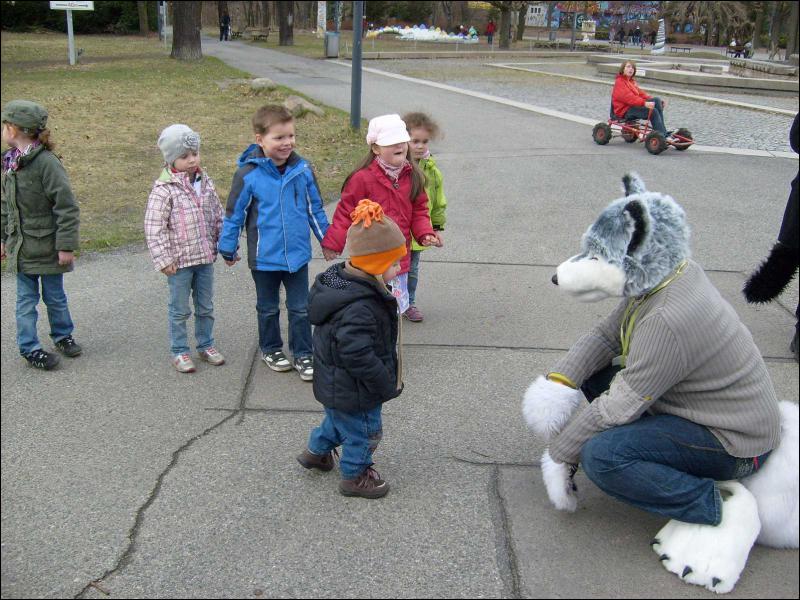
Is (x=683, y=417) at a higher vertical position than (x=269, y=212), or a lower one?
lower

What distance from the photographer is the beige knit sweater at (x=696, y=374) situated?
2.75 meters

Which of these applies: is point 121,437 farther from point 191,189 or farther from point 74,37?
point 74,37

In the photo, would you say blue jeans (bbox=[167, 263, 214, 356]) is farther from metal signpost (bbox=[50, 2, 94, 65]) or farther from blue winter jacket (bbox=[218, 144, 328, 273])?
metal signpost (bbox=[50, 2, 94, 65])

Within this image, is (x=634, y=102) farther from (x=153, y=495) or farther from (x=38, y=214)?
(x=153, y=495)

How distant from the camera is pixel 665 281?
2.85 m

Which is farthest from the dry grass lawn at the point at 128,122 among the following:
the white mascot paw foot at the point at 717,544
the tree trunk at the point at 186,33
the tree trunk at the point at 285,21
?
the tree trunk at the point at 285,21

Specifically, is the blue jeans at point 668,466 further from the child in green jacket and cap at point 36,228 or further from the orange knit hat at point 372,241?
the child in green jacket and cap at point 36,228

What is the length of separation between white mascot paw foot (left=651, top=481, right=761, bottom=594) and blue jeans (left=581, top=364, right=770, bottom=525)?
42mm

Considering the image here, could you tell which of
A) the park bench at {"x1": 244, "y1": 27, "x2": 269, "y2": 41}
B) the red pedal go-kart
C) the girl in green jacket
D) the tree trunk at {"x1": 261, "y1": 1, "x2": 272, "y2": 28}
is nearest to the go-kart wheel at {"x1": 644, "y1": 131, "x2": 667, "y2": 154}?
the red pedal go-kart

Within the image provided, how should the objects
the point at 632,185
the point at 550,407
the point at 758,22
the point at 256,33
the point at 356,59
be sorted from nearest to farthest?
→ the point at 632,185, the point at 550,407, the point at 356,59, the point at 256,33, the point at 758,22

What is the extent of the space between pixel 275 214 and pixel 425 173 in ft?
3.97

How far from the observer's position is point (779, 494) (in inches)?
114

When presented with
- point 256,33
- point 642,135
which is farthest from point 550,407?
point 256,33

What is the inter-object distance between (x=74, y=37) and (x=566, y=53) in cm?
3924
